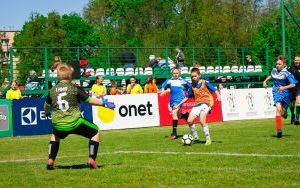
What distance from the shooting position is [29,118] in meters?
25.5

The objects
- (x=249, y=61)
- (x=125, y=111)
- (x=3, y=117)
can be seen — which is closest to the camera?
(x=3, y=117)

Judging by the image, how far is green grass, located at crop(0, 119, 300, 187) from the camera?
31.2 ft

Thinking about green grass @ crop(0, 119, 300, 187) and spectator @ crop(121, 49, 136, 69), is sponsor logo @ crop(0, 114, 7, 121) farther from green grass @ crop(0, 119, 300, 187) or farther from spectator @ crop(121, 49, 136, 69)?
spectator @ crop(121, 49, 136, 69)

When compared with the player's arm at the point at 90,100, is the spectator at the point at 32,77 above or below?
above

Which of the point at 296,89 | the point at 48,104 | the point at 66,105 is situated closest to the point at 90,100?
the point at 66,105

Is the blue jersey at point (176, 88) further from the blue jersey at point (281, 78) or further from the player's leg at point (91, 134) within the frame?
the player's leg at point (91, 134)

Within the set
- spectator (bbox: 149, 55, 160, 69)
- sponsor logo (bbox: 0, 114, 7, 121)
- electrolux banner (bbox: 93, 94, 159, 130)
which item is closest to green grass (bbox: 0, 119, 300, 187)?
sponsor logo (bbox: 0, 114, 7, 121)

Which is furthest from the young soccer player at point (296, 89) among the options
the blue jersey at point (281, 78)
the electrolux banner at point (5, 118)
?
the electrolux banner at point (5, 118)

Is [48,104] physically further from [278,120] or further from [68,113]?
[278,120]

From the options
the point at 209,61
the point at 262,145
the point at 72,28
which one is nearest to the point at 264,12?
the point at 72,28

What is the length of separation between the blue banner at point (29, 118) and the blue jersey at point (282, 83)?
10183mm

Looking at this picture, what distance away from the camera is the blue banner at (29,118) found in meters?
25.3

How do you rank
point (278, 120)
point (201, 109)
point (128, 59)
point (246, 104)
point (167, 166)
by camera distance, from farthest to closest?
point (128, 59) < point (246, 104) < point (278, 120) < point (201, 109) < point (167, 166)

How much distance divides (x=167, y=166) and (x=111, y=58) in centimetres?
2260
